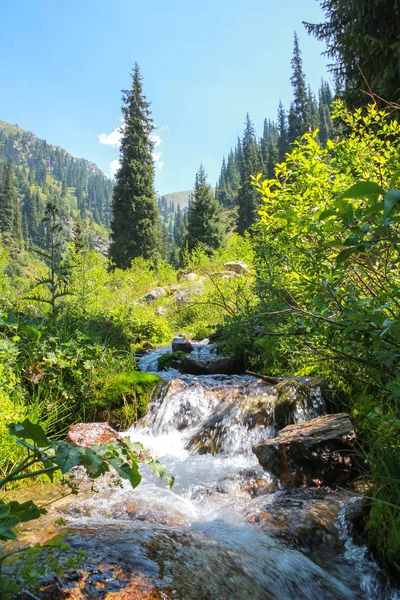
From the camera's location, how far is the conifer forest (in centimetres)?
171

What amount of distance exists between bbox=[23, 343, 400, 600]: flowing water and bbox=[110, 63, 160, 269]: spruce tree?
86.6ft

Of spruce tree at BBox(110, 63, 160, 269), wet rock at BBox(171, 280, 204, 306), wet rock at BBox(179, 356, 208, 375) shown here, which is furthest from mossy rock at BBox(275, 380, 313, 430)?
spruce tree at BBox(110, 63, 160, 269)

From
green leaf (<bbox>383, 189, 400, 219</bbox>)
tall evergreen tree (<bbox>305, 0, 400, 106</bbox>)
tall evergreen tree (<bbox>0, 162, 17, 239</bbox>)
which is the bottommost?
green leaf (<bbox>383, 189, 400, 219</bbox>)

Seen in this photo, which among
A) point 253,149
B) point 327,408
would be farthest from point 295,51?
point 327,408

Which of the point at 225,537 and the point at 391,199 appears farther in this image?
the point at 225,537

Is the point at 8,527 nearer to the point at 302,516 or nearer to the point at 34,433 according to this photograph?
the point at 34,433

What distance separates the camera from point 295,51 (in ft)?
154

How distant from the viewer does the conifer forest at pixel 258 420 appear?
171 centimetres

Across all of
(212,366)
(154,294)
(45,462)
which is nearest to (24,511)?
(45,462)

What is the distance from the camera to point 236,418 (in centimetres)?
541

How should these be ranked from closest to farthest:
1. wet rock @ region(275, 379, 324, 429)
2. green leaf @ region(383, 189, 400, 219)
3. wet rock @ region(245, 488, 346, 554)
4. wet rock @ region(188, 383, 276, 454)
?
green leaf @ region(383, 189, 400, 219) → wet rock @ region(245, 488, 346, 554) → wet rock @ region(275, 379, 324, 429) → wet rock @ region(188, 383, 276, 454)

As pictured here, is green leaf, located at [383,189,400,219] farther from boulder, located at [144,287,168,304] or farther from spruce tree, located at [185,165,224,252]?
spruce tree, located at [185,165,224,252]

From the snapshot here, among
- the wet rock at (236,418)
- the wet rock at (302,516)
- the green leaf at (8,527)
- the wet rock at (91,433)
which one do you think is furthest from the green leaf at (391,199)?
the wet rock at (236,418)

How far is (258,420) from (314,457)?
4.79 feet
